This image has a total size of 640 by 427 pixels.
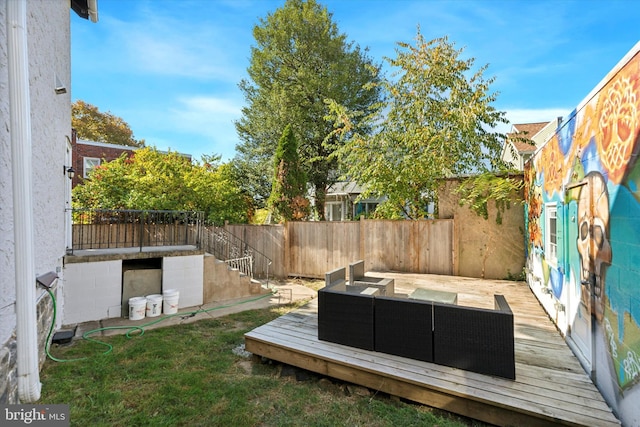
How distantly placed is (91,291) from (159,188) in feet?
13.9

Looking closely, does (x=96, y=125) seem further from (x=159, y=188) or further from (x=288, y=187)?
(x=288, y=187)

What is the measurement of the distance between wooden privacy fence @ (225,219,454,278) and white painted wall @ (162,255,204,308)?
110 inches

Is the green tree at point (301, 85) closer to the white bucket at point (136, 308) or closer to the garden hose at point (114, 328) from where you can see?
the garden hose at point (114, 328)

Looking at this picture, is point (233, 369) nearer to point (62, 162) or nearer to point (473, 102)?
point (62, 162)

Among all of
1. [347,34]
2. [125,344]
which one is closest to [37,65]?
[125,344]

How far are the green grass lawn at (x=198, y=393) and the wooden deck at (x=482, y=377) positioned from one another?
0.19 metres

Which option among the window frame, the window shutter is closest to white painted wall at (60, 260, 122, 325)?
the window shutter

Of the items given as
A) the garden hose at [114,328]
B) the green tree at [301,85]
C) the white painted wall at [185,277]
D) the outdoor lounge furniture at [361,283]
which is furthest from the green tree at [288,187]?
the outdoor lounge furniture at [361,283]

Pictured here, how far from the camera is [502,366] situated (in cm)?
265

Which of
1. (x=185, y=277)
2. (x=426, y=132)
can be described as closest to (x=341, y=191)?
(x=426, y=132)

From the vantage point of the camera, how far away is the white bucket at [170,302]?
570 centimetres

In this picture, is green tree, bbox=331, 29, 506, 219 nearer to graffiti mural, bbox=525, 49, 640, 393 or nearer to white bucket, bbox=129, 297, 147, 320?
graffiti mural, bbox=525, 49, 640, 393

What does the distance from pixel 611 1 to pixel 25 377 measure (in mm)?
7663

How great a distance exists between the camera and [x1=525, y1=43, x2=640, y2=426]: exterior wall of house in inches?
77.7
